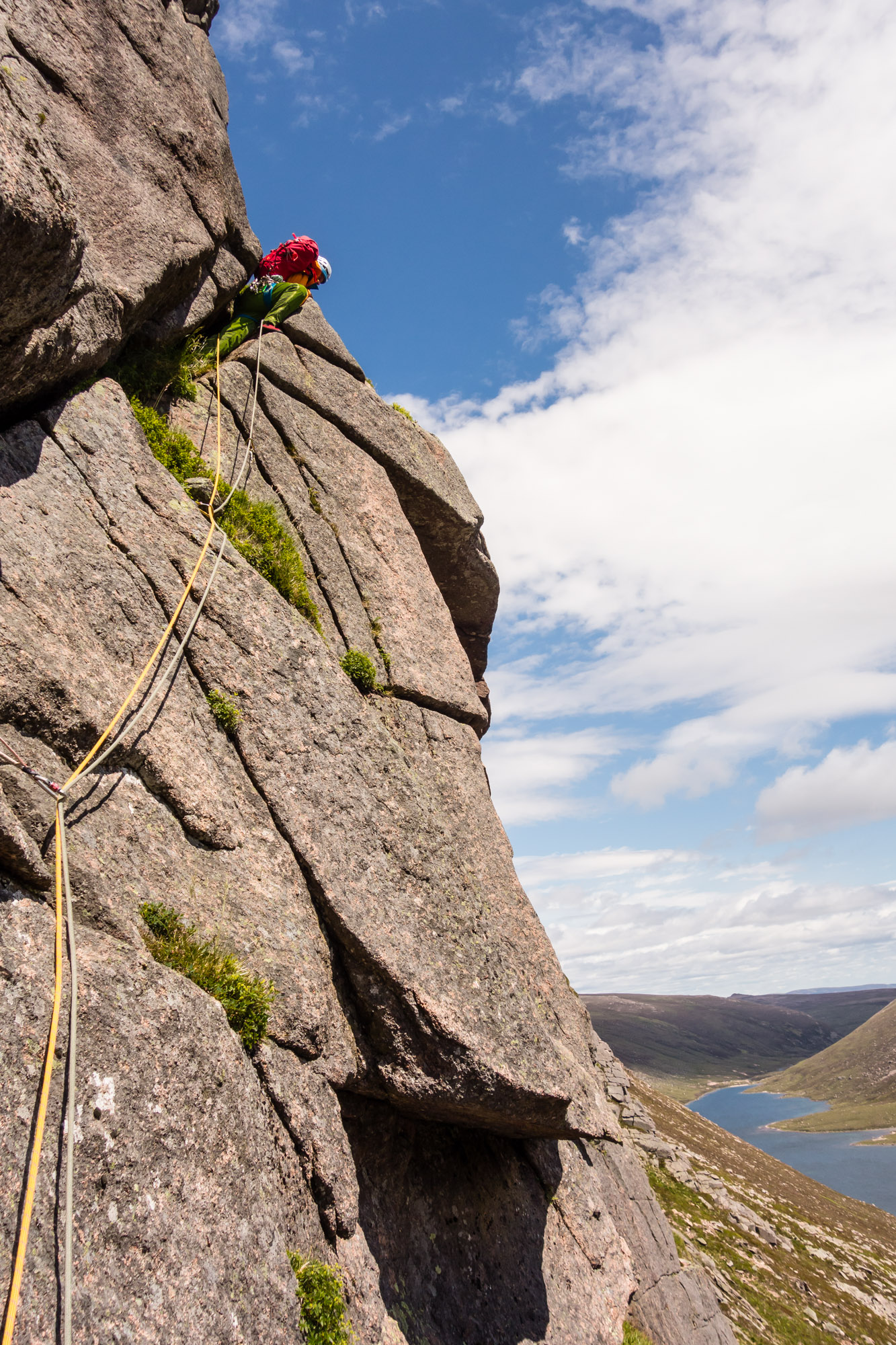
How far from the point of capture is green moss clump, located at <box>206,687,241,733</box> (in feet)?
40.0

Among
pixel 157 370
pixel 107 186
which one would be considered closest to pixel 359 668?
pixel 157 370

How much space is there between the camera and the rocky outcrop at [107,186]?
32.9 feet

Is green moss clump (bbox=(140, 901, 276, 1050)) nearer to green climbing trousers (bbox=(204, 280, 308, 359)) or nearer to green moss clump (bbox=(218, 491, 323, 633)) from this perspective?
green moss clump (bbox=(218, 491, 323, 633))

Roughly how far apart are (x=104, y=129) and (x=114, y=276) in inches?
174

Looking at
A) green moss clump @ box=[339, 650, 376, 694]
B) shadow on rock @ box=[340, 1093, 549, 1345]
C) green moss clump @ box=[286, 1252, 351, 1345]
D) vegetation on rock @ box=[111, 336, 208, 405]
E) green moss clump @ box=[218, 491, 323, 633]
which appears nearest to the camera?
green moss clump @ box=[286, 1252, 351, 1345]

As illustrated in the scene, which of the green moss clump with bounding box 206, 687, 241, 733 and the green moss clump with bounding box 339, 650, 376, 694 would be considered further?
the green moss clump with bounding box 339, 650, 376, 694

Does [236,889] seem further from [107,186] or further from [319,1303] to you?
[107,186]

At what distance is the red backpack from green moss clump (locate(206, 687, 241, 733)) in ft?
61.6

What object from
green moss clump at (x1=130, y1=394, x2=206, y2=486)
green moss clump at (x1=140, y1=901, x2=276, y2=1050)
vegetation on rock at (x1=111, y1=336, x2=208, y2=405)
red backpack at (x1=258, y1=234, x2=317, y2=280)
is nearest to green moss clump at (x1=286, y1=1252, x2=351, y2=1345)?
green moss clump at (x1=140, y1=901, x2=276, y2=1050)

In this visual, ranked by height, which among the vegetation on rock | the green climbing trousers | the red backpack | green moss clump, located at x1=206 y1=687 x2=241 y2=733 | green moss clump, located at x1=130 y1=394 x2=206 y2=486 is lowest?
green moss clump, located at x1=206 y1=687 x2=241 y2=733

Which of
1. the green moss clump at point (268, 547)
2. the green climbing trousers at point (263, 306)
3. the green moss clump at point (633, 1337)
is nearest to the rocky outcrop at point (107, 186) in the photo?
the green climbing trousers at point (263, 306)

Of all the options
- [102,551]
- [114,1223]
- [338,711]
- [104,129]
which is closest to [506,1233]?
[114,1223]

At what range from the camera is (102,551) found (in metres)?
11.9

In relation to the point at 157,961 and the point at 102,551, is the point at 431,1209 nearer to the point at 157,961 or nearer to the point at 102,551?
the point at 157,961
